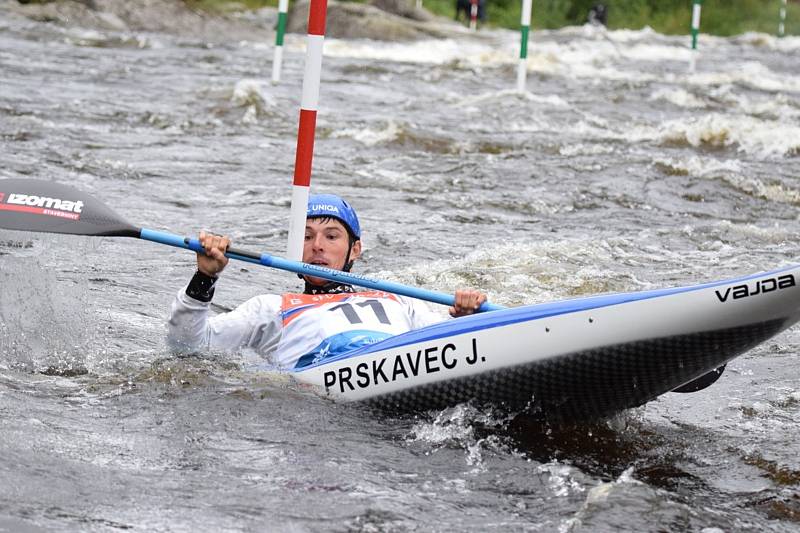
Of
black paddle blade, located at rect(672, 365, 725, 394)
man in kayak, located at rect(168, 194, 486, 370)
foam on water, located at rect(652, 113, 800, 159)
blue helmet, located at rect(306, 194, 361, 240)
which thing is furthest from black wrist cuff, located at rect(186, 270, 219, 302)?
foam on water, located at rect(652, 113, 800, 159)

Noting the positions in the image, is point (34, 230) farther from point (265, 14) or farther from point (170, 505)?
point (265, 14)

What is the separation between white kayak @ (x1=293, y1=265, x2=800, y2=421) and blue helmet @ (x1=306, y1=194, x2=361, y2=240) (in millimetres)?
848

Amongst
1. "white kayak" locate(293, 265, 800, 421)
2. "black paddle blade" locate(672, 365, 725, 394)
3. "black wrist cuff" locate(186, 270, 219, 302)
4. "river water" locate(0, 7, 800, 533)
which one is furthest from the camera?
"black wrist cuff" locate(186, 270, 219, 302)

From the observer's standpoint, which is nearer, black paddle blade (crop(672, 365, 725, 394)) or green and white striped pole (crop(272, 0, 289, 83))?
black paddle blade (crop(672, 365, 725, 394))

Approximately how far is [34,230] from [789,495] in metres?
2.90

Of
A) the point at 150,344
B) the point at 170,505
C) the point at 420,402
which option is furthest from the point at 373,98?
the point at 170,505

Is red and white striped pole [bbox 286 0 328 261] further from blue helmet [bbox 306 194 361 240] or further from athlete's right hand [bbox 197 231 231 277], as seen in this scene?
athlete's right hand [bbox 197 231 231 277]

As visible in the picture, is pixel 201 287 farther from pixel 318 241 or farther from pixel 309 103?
pixel 309 103

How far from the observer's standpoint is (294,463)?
3543mm

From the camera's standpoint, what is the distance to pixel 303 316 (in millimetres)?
4547

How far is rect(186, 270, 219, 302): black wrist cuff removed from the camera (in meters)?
4.43

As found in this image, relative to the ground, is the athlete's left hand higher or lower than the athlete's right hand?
lower

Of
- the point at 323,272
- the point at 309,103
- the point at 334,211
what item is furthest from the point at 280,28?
the point at 323,272

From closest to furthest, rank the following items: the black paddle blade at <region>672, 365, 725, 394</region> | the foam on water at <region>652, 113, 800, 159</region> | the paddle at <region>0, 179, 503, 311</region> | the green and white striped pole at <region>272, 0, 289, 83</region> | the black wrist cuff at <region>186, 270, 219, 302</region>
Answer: the black paddle blade at <region>672, 365, 725, 394</region>
the black wrist cuff at <region>186, 270, 219, 302</region>
the paddle at <region>0, 179, 503, 311</region>
the foam on water at <region>652, 113, 800, 159</region>
the green and white striped pole at <region>272, 0, 289, 83</region>
